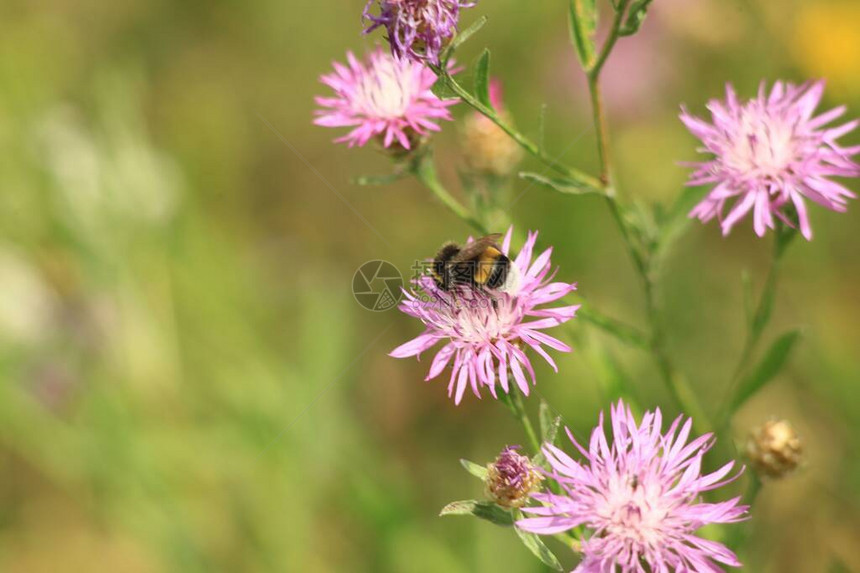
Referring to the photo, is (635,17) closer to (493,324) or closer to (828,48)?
(493,324)

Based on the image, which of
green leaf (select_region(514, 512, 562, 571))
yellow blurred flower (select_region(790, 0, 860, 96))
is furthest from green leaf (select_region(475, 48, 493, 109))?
yellow blurred flower (select_region(790, 0, 860, 96))

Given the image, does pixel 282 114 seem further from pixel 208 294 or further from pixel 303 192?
pixel 208 294

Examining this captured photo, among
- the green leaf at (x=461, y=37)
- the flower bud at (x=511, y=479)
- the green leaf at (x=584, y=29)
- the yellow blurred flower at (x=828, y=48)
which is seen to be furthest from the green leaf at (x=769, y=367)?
the yellow blurred flower at (x=828, y=48)

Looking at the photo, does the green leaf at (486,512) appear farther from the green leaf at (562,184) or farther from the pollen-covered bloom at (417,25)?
the pollen-covered bloom at (417,25)

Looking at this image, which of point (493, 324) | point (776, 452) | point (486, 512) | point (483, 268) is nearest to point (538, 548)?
point (486, 512)

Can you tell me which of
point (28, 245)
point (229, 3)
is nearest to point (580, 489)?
point (28, 245)

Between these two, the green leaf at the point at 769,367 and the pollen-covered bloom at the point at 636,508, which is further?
the green leaf at the point at 769,367

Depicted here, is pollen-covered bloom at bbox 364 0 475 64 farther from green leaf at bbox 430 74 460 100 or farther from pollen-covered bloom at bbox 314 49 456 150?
pollen-covered bloom at bbox 314 49 456 150
